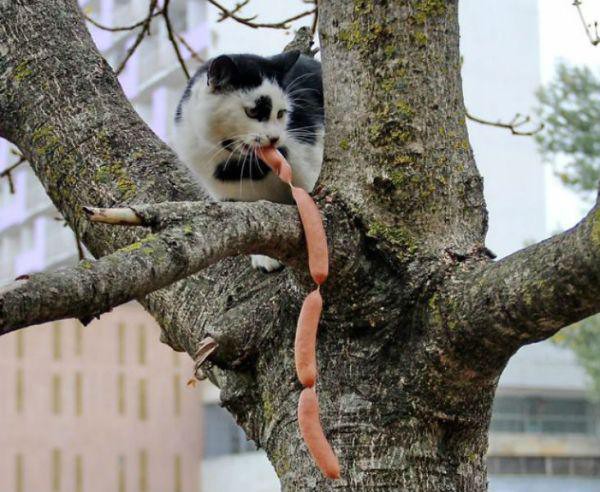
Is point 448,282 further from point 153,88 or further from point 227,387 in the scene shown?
point 153,88

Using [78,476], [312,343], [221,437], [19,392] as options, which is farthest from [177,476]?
[312,343]

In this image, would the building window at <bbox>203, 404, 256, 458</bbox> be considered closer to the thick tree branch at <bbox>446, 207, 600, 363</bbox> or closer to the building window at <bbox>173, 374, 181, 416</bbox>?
the building window at <bbox>173, 374, 181, 416</bbox>

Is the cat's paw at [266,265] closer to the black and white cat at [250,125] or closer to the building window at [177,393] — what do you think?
the black and white cat at [250,125]

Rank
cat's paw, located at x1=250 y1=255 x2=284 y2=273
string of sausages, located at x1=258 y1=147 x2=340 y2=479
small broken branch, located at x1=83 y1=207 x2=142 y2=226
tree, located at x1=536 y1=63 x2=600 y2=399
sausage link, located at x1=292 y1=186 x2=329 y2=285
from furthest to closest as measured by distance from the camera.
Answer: tree, located at x1=536 y1=63 x2=600 y2=399 < cat's paw, located at x1=250 y1=255 x2=284 y2=273 < sausage link, located at x1=292 y1=186 x2=329 y2=285 < string of sausages, located at x1=258 y1=147 x2=340 y2=479 < small broken branch, located at x1=83 y1=207 x2=142 y2=226

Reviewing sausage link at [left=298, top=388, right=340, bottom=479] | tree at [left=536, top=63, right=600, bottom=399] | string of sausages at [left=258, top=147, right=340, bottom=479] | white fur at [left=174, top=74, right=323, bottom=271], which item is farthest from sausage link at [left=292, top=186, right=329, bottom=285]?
tree at [left=536, top=63, right=600, bottom=399]

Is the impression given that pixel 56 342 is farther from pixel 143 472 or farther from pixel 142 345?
pixel 143 472

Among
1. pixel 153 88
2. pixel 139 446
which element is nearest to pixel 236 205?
pixel 139 446

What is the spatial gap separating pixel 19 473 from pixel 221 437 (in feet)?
8.76

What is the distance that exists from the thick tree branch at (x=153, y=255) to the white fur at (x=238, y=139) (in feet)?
2.04

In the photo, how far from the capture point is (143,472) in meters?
11.4

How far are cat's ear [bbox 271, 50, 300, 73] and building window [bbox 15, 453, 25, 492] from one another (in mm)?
9230

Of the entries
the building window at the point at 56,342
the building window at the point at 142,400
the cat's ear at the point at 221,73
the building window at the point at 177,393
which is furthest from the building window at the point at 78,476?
the cat's ear at the point at 221,73

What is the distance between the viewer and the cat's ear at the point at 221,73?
199 centimetres

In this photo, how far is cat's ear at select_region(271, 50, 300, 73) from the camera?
2055mm
